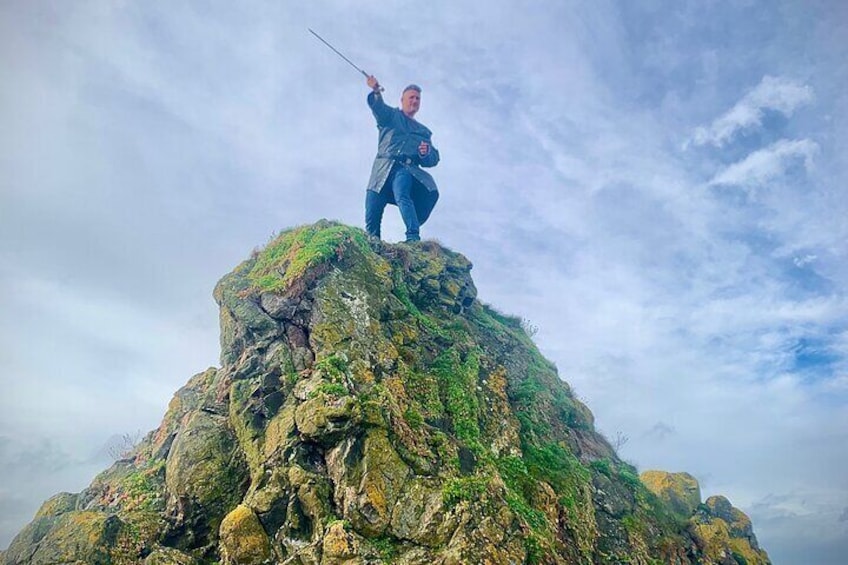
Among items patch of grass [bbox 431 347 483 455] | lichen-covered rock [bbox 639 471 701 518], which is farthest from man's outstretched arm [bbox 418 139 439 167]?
lichen-covered rock [bbox 639 471 701 518]

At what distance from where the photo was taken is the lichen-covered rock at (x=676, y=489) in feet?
67.6

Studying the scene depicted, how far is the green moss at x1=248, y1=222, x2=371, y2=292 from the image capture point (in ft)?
57.3

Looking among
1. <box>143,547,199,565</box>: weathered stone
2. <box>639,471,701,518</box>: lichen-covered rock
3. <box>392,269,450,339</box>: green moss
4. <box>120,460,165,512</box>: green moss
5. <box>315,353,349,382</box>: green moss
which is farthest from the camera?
<box>639,471,701,518</box>: lichen-covered rock

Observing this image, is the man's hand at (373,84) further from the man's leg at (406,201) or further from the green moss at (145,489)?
the green moss at (145,489)

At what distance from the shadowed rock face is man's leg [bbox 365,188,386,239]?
3.87 m

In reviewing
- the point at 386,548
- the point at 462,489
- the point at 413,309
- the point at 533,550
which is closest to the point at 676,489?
the point at 533,550

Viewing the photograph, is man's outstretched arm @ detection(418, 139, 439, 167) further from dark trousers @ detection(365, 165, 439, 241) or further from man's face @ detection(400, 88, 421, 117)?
man's face @ detection(400, 88, 421, 117)

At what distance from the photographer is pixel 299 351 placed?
15812mm

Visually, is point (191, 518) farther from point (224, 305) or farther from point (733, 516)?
point (733, 516)

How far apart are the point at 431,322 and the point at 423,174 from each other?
8.90 m

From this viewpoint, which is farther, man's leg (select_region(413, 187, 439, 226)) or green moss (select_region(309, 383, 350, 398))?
man's leg (select_region(413, 187, 439, 226))

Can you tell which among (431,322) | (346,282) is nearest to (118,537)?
(346,282)

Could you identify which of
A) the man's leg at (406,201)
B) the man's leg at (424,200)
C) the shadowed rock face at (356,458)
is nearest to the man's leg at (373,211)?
the man's leg at (406,201)

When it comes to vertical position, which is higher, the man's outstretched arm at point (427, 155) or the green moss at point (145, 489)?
the man's outstretched arm at point (427, 155)
